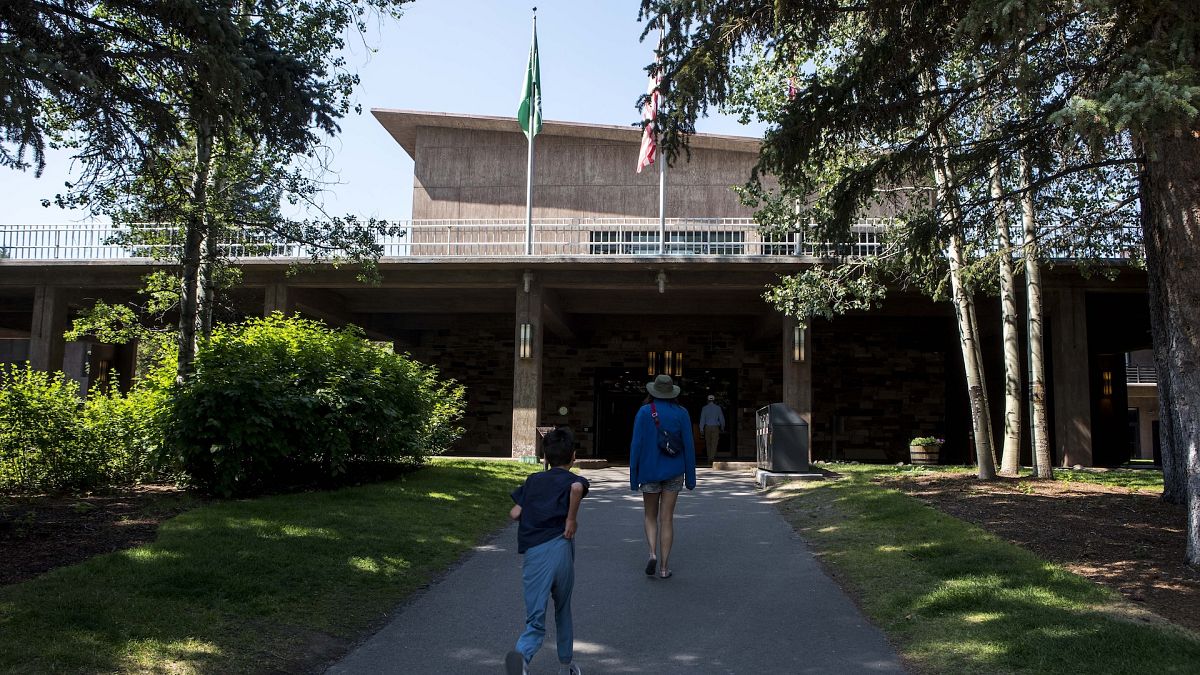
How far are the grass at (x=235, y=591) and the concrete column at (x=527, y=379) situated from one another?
31.9ft

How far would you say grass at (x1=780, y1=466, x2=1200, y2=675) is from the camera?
4.52 meters

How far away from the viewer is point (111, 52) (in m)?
7.30

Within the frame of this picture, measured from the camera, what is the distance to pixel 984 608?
5.53 metres

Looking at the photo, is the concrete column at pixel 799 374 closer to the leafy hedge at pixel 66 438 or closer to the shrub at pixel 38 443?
the leafy hedge at pixel 66 438

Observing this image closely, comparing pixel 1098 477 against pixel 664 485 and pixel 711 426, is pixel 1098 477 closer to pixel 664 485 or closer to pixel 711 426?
pixel 711 426

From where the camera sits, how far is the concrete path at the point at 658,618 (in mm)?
4863

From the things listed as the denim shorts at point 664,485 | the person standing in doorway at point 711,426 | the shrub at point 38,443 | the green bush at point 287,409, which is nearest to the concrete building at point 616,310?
the person standing in doorway at point 711,426

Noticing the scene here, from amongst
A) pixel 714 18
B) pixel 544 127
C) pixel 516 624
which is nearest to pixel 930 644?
pixel 516 624

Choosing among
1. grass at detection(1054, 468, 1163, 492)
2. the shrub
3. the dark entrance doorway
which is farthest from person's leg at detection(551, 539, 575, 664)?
the dark entrance doorway

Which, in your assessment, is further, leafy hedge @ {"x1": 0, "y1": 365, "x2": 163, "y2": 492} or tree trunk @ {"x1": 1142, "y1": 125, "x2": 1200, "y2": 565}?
leafy hedge @ {"x1": 0, "y1": 365, "x2": 163, "y2": 492}

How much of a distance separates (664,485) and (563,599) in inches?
102

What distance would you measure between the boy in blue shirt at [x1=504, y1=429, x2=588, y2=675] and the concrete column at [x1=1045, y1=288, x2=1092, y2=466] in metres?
17.3

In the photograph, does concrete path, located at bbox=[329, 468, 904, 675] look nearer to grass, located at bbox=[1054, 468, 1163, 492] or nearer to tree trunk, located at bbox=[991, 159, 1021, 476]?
tree trunk, located at bbox=[991, 159, 1021, 476]

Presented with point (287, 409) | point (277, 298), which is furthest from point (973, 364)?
point (277, 298)
